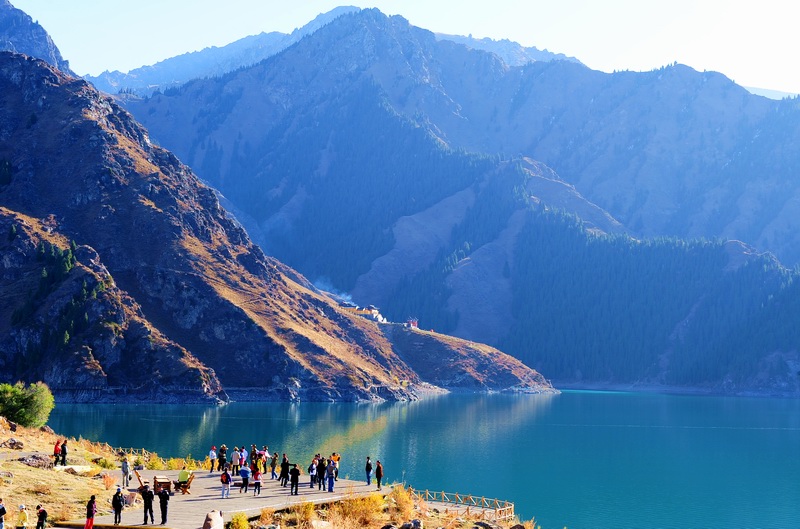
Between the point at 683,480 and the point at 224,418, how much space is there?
8435 cm

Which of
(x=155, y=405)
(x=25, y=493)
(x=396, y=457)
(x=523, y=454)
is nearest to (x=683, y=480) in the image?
(x=523, y=454)

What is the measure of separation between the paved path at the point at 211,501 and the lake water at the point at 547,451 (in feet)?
89.5

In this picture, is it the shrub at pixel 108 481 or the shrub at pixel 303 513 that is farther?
the shrub at pixel 108 481

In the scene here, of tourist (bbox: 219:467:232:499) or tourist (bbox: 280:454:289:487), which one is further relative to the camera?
tourist (bbox: 280:454:289:487)

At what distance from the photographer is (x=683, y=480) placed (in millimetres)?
113062

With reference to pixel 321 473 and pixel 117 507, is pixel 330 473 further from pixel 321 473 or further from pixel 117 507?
pixel 117 507

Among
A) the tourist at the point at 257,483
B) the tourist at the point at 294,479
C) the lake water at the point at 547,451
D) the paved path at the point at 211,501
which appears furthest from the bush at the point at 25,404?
the tourist at the point at 294,479

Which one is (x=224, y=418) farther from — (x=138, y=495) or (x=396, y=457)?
(x=138, y=495)

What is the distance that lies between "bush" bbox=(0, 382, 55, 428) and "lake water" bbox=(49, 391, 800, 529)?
17433 mm

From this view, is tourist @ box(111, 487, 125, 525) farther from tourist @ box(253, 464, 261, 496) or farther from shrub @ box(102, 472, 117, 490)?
tourist @ box(253, 464, 261, 496)

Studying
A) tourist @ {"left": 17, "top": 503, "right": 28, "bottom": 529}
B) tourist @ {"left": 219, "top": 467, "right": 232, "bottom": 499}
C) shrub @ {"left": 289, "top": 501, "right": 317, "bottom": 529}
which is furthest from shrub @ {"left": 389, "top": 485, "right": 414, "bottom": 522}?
tourist @ {"left": 17, "top": 503, "right": 28, "bottom": 529}

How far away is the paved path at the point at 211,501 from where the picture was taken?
47.5 m

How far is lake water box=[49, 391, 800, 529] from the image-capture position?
94.1 meters

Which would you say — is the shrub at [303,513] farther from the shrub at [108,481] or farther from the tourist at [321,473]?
the shrub at [108,481]
